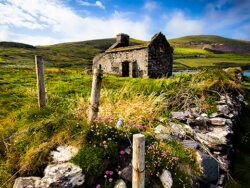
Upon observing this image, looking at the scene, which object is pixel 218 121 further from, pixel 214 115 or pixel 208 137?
pixel 208 137

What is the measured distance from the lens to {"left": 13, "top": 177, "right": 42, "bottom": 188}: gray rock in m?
1.95

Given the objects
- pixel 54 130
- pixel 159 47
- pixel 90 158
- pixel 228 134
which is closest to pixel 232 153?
pixel 228 134

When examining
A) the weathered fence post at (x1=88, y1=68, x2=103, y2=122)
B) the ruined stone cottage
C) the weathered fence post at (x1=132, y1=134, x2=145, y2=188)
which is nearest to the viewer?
the weathered fence post at (x1=132, y1=134, x2=145, y2=188)

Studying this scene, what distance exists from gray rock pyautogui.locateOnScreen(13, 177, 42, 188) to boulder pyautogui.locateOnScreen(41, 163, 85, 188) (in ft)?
0.26

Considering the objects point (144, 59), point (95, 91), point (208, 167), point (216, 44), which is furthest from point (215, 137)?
point (216, 44)

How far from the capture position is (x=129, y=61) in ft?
50.5

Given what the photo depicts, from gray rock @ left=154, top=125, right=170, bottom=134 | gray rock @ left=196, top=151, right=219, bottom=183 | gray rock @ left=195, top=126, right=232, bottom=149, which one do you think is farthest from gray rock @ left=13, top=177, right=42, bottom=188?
gray rock @ left=195, top=126, right=232, bottom=149

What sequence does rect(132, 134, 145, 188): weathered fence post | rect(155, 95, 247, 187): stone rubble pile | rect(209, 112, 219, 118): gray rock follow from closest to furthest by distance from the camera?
1. rect(132, 134, 145, 188): weathered fence post
2. rect(155, 95, 247, 187): stone rubble pile
3. rect(209, 112, 219, 118): gray rock

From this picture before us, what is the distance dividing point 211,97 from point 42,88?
5.87 metres

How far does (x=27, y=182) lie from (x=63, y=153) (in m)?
0.60

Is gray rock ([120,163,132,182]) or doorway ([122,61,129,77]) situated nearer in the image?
gray rock ([120,163,132,182])

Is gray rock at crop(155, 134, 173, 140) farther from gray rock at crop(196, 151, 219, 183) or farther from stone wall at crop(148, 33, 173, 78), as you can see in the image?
stone wall at crop(148, 33, 173, 78)

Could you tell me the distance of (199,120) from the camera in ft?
13.5

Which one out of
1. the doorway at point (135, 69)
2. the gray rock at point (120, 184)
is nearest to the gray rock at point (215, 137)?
the gray rock at point (120, 184)
